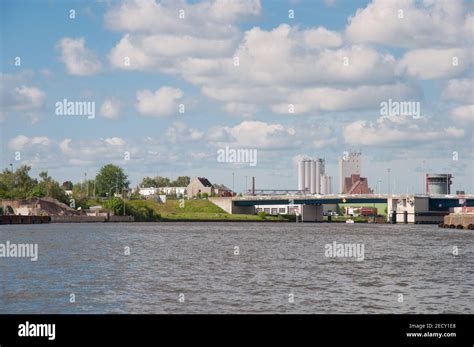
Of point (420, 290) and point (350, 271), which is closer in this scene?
point (420, 290)

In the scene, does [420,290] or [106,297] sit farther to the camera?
[420,290]

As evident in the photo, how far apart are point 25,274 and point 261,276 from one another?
17.4 metres

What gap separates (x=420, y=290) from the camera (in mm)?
49688

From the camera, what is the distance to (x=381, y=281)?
55.0m
